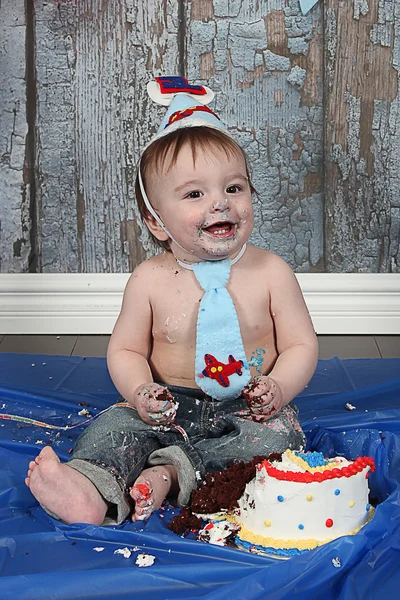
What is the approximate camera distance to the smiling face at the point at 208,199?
1.42m

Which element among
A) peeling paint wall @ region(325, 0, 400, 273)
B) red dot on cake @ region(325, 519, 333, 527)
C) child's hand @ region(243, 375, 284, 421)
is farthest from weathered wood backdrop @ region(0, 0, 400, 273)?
red dot on cake @ region(325, 519, 333, 527)

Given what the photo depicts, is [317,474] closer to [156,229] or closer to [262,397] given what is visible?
[262,397]

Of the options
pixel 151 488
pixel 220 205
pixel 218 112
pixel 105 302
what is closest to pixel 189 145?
pixel 220 205

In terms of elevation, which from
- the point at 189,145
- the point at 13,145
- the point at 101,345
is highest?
the point at 189,145

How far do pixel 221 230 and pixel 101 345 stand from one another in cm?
A: 103

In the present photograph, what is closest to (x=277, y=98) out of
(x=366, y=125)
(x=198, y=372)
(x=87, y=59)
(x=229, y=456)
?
(x=366, y=125)

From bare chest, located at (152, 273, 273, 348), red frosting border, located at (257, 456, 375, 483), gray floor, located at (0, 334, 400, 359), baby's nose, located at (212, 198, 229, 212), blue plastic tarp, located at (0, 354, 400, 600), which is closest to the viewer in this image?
blue plastic tarp, located at (0, 354, 400, 600)

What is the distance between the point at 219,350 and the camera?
4.88 ft

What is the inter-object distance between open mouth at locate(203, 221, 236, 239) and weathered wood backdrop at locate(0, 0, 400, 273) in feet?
3.49

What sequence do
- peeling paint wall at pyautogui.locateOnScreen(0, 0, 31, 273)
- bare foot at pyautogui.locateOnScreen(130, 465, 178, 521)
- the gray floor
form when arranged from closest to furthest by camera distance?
1. bare foot at pyautogui.locateOnScreen(130, 465, 178, 521)
2. the gray floor
3. peeling paint wall at pyautogui.locateOnScreen(0, 0, 31, 273)

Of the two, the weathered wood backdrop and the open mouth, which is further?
the weathered wood backdrop

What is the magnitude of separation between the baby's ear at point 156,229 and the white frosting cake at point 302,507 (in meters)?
0.51

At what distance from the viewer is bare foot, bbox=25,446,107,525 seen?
122 centimetres

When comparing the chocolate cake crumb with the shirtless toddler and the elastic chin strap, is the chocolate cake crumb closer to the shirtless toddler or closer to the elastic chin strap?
the shirtless toddler
